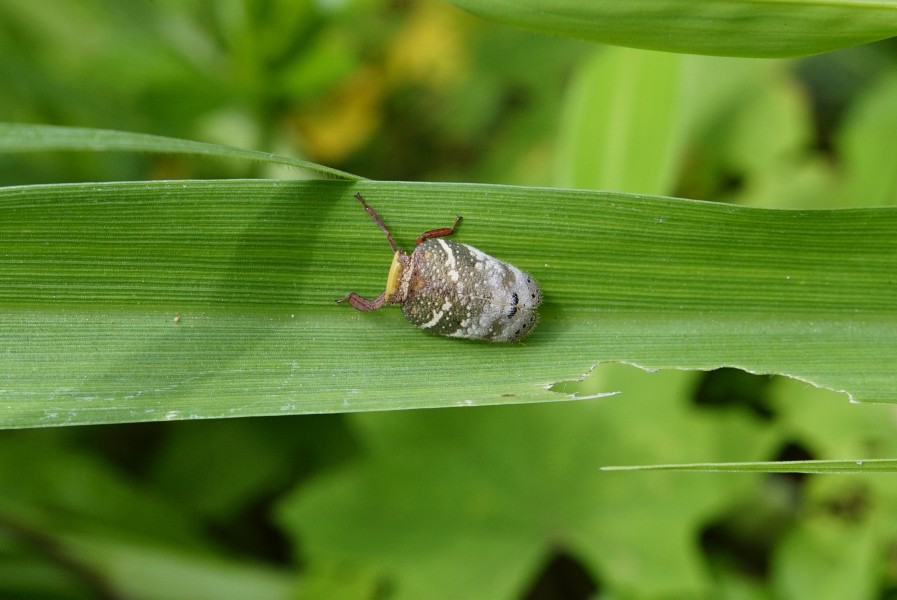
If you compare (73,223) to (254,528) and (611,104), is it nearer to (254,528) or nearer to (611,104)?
(611,104)

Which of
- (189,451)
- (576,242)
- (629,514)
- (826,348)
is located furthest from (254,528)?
(826,348)

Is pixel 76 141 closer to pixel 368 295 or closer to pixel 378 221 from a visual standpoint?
pixel 378 221

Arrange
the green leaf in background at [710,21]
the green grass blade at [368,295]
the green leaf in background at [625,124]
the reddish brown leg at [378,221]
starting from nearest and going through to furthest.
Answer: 1. the green leaf in background at [710,21]
2. the green grass blade at [368,295]
3. the reddish brown leg at [378,221]
4. the green leaf in background at [625,124]

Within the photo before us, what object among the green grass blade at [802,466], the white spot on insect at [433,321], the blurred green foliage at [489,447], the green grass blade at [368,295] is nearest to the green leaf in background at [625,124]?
the blurred green foliage at [489,447]

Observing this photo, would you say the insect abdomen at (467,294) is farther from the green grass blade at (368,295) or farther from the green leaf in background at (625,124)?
the green leaf in background at (625,124)

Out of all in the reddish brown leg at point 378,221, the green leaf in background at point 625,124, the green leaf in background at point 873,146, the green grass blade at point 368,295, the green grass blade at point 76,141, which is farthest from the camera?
the green leaf in background at point 873,146

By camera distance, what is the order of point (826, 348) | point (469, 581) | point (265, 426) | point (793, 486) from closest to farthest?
point (826, 348) → point (469, 581) → point (793, 486) → point (265, 426)

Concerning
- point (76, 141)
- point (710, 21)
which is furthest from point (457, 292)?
point (76, 141)
